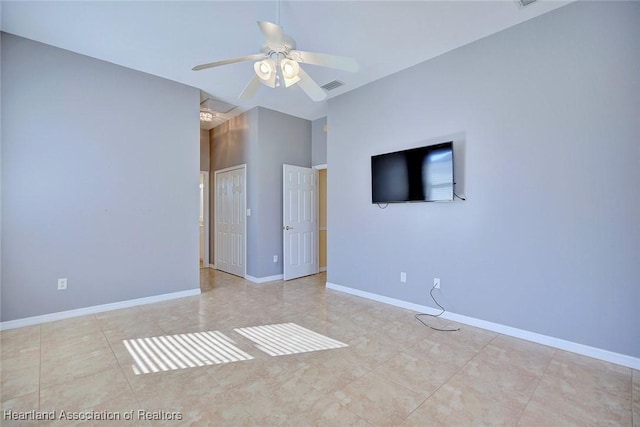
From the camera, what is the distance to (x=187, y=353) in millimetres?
2445

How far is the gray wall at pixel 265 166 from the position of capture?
194 inches

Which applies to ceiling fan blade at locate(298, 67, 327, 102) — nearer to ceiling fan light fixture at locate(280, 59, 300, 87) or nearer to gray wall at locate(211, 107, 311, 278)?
ceiling fan light fixture at locate(280, 59, 300, 87)

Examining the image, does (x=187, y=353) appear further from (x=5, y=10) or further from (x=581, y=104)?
(x=581, y=104)

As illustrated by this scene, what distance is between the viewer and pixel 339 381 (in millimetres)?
2039

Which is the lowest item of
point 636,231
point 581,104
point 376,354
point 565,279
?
point 376,354

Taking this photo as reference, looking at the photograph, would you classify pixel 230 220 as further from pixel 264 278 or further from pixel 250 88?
pixel 250 88

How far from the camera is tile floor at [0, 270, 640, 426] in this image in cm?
171

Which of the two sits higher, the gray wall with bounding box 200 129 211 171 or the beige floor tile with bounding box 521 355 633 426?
the gray wall with bounding box 200 129 211 171

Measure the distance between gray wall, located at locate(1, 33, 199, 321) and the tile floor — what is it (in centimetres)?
60

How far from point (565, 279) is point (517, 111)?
1585 millimetres

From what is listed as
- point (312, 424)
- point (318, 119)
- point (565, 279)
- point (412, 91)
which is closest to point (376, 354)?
point (312, 424)

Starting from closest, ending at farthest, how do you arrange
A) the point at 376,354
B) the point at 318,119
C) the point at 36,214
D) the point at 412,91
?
the point at 376,354 < the point at 36,214 < the point at 412,91 < the point at 318,119

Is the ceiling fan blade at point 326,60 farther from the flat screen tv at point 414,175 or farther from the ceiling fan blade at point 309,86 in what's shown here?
the flat screen tv at point 414,175

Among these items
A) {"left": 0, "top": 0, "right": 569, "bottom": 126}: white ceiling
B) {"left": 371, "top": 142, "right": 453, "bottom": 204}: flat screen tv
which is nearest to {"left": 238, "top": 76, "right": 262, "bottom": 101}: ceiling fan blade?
{"left": 0, "top": 0, "right": 569, "bottom": 126}: white ceiling
